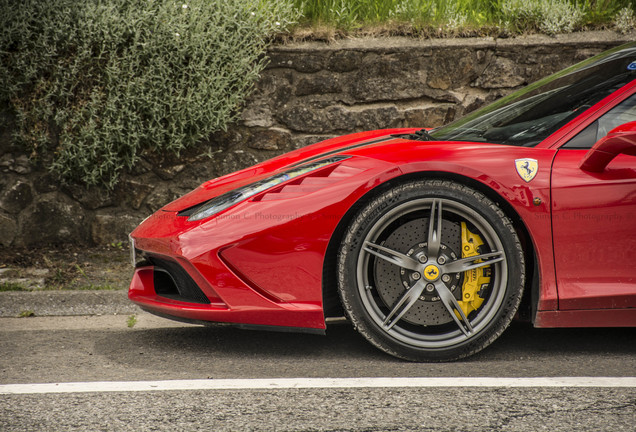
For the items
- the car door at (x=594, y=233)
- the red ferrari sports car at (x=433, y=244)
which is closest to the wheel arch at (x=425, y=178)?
the red ferrari sports car at (x=433, y=244)

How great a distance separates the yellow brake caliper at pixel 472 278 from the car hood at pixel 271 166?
26.2 inches

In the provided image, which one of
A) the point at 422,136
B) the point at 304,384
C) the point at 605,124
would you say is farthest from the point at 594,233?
the point at 304,384

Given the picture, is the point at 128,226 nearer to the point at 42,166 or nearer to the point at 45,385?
the point at 42,166

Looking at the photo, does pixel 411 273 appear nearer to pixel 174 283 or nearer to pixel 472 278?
pixel 472 278

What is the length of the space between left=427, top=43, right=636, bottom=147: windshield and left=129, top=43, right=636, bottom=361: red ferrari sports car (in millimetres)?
56

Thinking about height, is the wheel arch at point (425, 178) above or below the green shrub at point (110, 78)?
below

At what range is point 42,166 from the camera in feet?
17.1

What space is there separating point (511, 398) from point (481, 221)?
0.73m

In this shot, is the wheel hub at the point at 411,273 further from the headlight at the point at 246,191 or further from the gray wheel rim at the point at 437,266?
the headlight at the point at 246,191

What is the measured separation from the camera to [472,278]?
9.77ft

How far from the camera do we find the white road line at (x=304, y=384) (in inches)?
106

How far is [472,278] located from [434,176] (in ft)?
1.51

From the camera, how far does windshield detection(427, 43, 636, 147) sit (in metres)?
3.11

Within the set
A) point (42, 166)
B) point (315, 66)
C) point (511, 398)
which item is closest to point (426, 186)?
point (511, 398)
